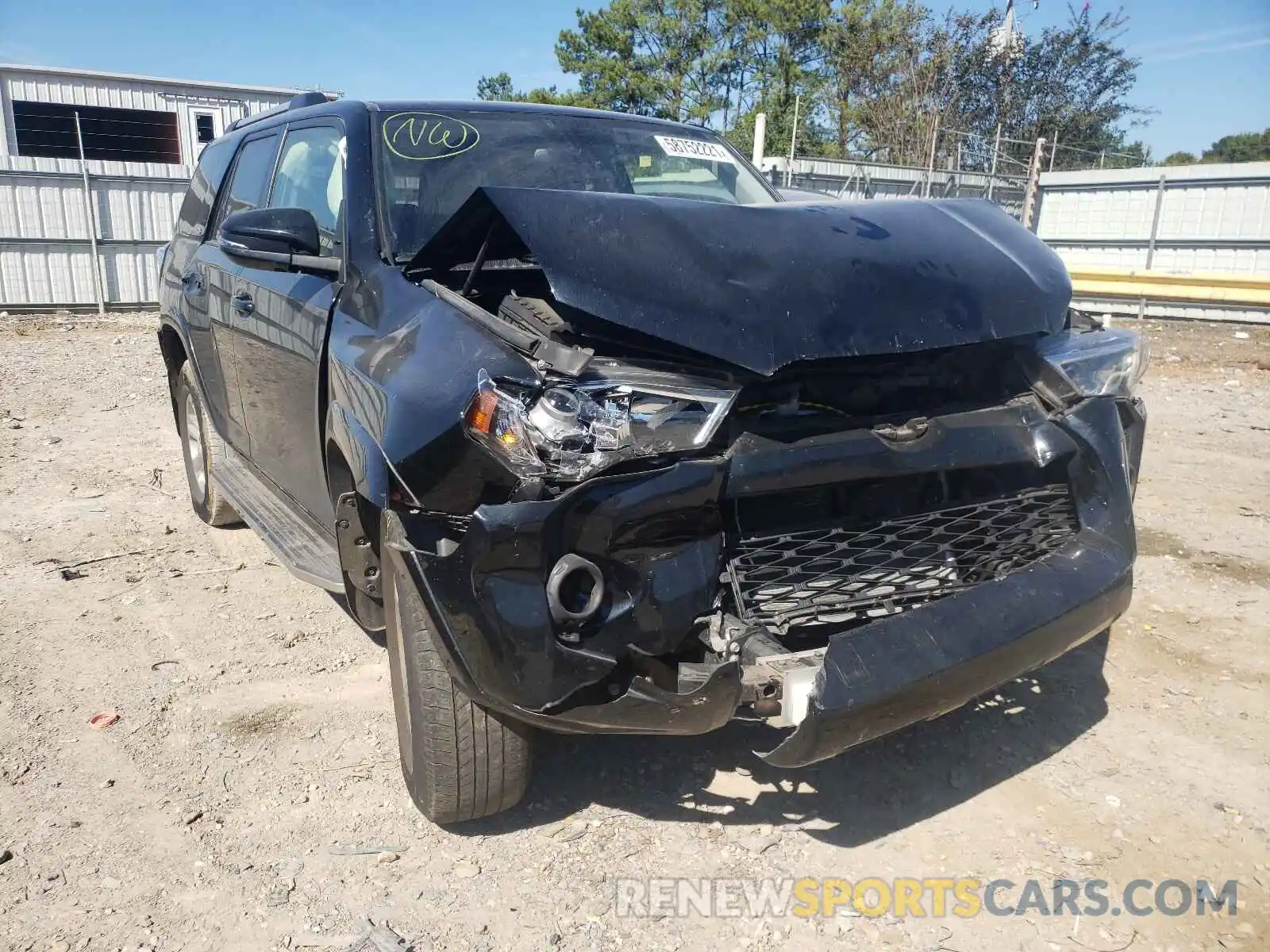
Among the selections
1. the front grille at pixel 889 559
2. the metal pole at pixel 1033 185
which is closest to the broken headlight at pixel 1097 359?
the front grille at pixel 889 559

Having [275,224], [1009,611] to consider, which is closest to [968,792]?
[1009,611]

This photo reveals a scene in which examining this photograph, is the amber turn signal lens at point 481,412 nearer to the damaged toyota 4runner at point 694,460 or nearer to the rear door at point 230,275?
the damaged toyota 4runner at point 694,460

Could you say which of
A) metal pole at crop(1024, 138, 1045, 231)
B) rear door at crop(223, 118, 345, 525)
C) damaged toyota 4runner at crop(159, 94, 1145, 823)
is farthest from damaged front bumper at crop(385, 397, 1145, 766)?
metal pole at crop(1024, 138, 1045, 231)

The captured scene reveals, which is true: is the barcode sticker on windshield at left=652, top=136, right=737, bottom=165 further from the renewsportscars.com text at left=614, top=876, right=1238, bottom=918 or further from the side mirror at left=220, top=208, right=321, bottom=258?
the renewsportscars.com text at left=614, top=876, right=1238, bottom=918

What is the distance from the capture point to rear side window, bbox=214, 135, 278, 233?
393cm

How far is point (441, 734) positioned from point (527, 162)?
79.7 inches

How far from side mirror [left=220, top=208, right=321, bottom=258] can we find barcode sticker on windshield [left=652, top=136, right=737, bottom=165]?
1504 millimetres

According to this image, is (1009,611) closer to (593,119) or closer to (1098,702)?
(1098,702)

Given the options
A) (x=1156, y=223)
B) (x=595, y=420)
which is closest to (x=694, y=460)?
(x=595, y=420)

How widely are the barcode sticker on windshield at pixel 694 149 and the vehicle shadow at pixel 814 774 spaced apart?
2.25m

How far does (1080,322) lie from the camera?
10.2ft

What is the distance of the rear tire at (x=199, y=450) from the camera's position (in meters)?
4.52

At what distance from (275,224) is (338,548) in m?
1.01

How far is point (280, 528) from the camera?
334cm
